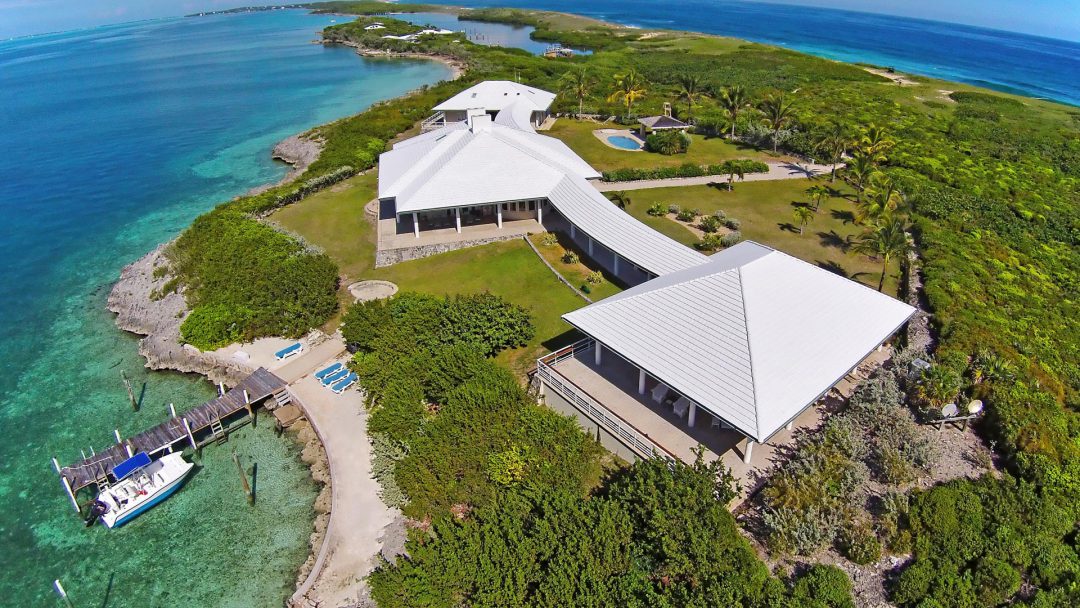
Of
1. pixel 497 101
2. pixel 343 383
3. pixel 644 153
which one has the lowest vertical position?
pixel 343 383

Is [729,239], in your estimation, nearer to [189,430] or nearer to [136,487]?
[189,430]

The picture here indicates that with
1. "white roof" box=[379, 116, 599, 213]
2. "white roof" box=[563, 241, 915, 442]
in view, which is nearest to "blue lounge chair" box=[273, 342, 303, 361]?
"white roof" box=[379, 116, 599, 213]

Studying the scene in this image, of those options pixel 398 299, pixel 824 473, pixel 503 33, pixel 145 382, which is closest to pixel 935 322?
pixel 824 473

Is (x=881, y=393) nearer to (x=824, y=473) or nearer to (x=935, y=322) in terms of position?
(x=824, y=473)

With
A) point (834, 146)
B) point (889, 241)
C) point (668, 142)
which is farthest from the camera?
point (668, 142)

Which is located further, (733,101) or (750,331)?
(733,101)

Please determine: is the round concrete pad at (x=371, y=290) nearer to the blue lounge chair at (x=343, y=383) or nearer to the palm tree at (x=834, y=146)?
the blue lounge chair at (x=343, y=383)

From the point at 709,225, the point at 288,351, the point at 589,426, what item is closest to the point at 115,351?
the point at 288,351
